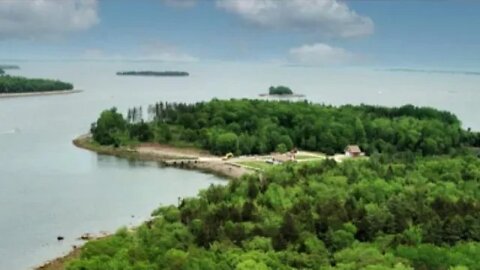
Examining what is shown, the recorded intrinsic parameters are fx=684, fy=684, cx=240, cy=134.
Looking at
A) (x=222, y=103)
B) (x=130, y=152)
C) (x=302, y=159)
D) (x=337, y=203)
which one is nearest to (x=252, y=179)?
(x=337, y=203)

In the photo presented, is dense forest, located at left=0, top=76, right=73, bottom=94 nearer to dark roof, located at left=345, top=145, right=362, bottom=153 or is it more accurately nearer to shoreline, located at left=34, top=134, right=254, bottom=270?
shoreline, located at left=34, top=134, right=254, bottom=270

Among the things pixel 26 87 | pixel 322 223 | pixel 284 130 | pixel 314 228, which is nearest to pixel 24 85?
pixel 26 87

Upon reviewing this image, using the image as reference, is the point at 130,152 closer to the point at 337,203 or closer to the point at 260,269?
the point at 337,203

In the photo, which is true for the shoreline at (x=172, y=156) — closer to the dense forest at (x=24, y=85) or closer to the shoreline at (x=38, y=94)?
the shoreline at (x=38, y=94)

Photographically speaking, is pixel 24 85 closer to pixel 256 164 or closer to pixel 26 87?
pixel 26 87

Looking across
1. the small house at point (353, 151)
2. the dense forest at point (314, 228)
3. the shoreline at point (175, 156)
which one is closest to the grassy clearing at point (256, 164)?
the shoreline at point (175, 156)

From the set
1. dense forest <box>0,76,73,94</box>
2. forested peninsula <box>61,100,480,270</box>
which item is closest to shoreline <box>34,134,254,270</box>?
forested peninsula <box>61,100,480,270</box>
